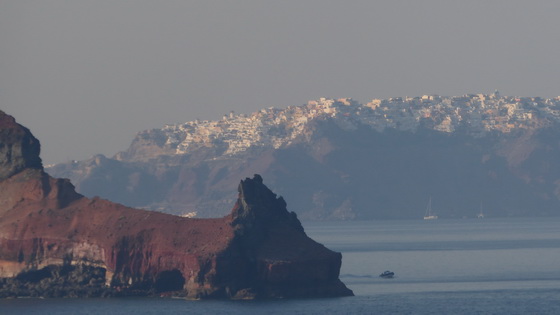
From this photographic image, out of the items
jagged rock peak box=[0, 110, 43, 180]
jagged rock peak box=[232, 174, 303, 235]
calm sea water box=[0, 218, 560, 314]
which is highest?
jagged rock peak box=[0, 110, 43, 180]

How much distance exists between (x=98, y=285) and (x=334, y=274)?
651 inches

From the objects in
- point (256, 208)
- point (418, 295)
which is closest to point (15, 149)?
point (256, 208)

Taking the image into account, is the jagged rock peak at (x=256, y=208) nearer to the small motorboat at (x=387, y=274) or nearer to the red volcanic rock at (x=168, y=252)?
the red volcanic rock at (x=168, y=252)

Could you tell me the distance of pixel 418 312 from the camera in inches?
3674

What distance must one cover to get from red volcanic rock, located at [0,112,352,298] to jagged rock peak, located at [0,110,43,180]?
15.9 feet

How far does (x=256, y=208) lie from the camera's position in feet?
Result: 325

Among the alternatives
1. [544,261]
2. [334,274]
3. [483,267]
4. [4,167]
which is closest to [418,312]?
[334,274]

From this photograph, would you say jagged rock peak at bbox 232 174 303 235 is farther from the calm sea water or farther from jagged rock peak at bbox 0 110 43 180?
jagged rock peak at bbox 0 110 43 180

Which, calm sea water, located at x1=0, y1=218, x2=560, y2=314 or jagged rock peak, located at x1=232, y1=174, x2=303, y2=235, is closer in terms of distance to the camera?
calm sea water, located at x1=0, y1=218, x2=560, y2=314

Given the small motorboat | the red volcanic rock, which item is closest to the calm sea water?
the small motorboat

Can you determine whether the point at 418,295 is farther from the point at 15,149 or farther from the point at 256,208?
the point at 15,149

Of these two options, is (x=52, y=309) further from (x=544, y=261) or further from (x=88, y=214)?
(x=544, y=261)

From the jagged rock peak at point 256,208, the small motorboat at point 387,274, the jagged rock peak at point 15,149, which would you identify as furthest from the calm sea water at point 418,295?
the jagged rock peak at point 15,149

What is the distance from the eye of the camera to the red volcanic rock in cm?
9662
